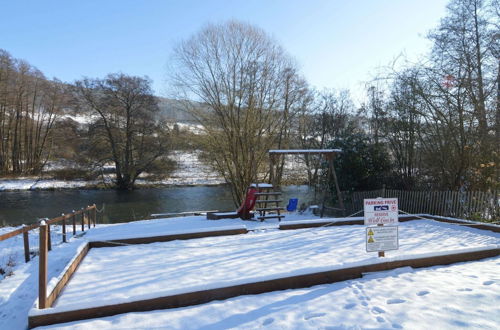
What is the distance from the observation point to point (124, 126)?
33688mm

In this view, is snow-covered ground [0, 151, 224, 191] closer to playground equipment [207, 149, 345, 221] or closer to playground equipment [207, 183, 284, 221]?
playground equipment [207, 183, 284, 221]

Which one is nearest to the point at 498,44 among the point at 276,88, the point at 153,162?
the point at 276,88

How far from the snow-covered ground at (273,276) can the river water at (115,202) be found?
11.1 metres

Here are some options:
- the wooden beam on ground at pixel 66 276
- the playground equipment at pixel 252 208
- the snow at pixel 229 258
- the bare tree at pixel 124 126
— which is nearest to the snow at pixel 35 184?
the bare tree at pixel 124 126

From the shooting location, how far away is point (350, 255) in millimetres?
5613

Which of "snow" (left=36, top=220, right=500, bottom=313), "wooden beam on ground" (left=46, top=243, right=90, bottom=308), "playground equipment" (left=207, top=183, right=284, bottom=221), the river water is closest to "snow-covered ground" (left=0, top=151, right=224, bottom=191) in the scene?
the river water

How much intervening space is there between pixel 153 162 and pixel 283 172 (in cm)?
1665

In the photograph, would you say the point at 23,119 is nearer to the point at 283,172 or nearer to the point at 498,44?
the point at 283,172

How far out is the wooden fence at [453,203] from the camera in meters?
8.72

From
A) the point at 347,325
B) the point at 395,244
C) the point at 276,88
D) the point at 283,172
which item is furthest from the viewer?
the point at 283,172

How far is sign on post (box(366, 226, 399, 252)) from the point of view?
4.80 meters

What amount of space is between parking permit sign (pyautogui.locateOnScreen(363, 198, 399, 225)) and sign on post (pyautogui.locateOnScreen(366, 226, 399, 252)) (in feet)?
0.31

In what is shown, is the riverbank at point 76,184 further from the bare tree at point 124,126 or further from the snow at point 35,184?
the bare tree at point 124,126

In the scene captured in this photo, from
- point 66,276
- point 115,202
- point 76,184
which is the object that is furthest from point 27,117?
point 66,276
